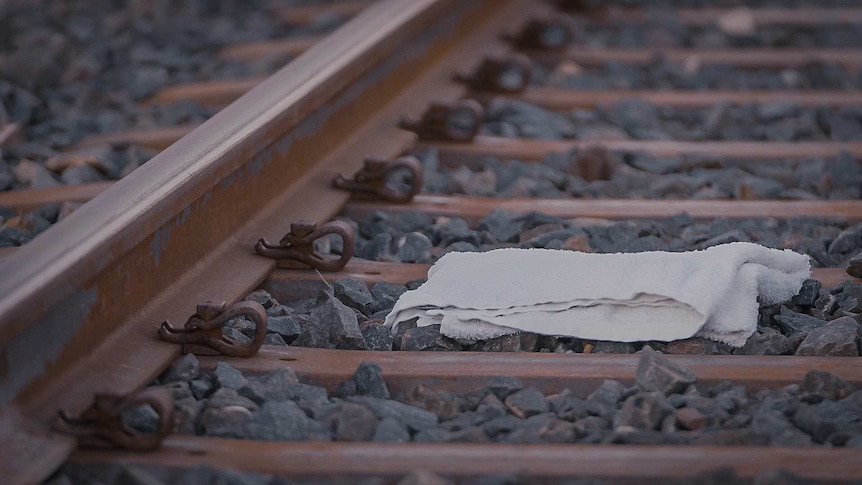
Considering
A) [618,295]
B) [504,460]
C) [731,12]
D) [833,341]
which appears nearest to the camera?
[504,460]

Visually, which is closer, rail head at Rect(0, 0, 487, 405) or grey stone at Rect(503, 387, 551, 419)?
rail head at Rect(0, 0, 487, 405)

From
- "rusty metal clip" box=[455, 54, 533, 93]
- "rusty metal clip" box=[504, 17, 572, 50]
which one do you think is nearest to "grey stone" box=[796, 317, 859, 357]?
"rusty metal clip" box=[455, 54, 533, 93]

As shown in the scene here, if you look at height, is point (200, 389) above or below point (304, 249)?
below

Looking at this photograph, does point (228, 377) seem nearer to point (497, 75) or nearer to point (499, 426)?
point (499, 426)

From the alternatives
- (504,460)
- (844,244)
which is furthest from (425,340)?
(844,244)

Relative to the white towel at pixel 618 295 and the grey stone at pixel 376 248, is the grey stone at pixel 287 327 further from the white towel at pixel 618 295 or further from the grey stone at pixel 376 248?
the grey stone at pixel 376 248

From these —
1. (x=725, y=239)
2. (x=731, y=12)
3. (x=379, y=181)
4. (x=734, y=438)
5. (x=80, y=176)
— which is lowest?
(x=734, y=438)

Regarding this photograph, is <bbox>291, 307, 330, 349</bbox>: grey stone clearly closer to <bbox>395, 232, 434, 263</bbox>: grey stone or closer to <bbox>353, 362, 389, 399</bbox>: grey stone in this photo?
<bbox>353, 362, 389, 399</bbox>: grey stone
